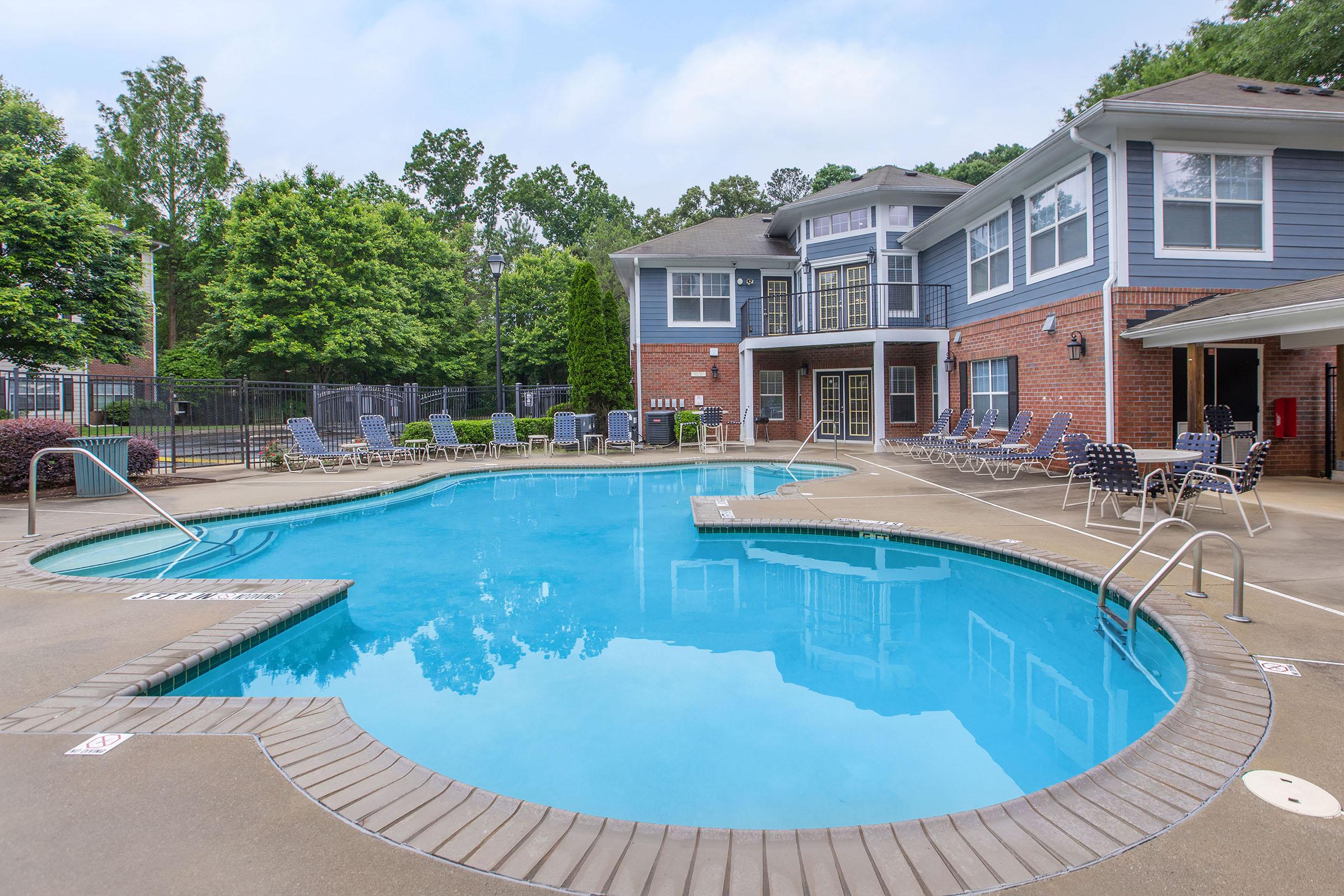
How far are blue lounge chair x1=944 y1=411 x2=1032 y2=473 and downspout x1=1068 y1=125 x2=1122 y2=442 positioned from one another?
59.4 inches

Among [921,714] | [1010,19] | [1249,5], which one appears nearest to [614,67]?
[1010,19]

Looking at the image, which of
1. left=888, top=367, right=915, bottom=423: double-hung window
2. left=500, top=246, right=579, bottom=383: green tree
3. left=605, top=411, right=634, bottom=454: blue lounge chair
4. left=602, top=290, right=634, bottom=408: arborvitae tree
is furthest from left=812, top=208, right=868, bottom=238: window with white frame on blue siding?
left=500, top=246, right=579, bottom=383: green tree

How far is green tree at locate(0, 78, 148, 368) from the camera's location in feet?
46.3

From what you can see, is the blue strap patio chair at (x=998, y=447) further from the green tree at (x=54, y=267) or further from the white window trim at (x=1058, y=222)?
the green tree at (x=54, y=267)

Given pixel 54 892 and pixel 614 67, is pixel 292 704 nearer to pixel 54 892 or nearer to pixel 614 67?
pixel 54 892

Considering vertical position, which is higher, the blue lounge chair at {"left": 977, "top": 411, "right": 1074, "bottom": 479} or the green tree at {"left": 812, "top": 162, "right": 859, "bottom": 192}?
the green tree at {"left": 812, "top": 162, "right": 859, "bottom": 192}

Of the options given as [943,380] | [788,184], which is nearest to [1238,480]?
[943,380]

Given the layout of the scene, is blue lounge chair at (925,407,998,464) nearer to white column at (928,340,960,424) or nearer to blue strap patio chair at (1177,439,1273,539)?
white column at (928,340,960,424)

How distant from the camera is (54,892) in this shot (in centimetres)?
168

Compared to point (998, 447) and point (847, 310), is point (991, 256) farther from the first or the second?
point (998, 447)

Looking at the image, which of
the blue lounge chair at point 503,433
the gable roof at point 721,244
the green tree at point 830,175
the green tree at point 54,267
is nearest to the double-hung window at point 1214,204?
the gable roof at point 721,244

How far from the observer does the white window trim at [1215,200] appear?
927cm

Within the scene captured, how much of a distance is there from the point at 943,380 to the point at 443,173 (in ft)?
111

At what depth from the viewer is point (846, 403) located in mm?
17719
